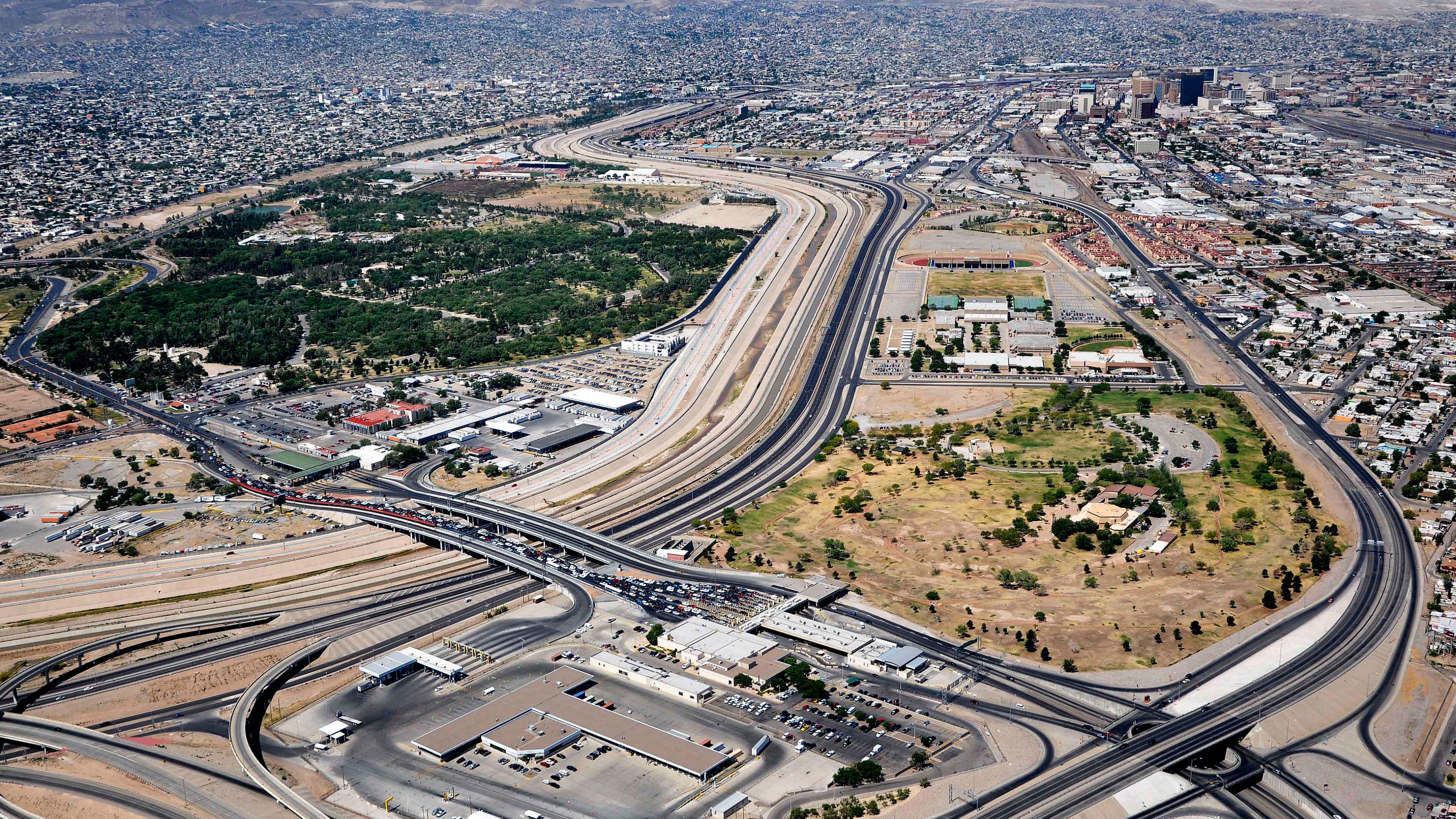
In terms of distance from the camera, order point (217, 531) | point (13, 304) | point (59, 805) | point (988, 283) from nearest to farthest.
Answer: point (59, 805), point (217, 531), point (13, 304), point (988, 283)

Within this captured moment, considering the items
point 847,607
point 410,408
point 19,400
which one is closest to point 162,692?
point 847,607

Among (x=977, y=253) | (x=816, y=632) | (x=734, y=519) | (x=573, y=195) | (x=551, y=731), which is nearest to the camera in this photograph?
(x=551, y=731)

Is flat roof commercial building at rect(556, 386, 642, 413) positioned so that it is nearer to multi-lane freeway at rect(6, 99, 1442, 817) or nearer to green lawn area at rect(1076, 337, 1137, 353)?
multi-lane freeway at rect(6, 99, 1442, 817)

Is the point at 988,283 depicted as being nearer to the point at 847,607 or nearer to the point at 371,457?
the point at 371,457

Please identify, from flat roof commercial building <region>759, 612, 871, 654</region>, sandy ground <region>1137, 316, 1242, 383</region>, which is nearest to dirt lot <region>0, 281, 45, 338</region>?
flat roof commercial building <region>759, 612, 871, 654</region>

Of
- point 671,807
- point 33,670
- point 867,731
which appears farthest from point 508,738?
point 33,670

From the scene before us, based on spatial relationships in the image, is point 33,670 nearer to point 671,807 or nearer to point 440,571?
point 440,571

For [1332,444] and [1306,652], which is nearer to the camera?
[1306,652]
